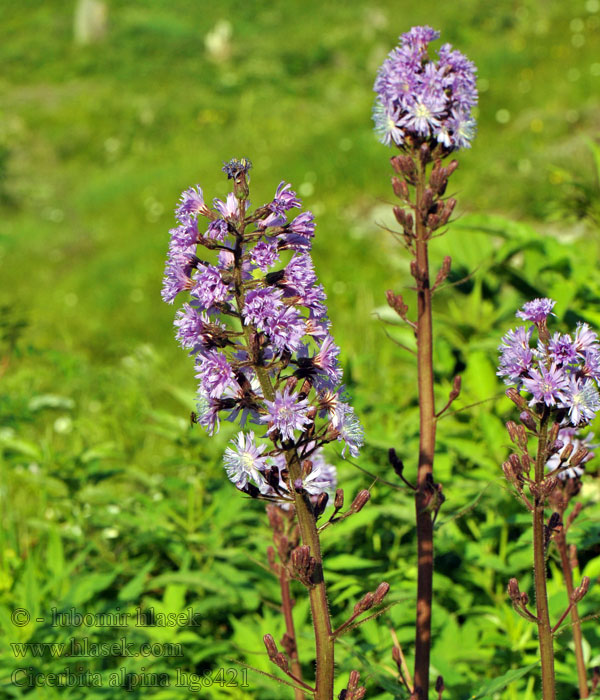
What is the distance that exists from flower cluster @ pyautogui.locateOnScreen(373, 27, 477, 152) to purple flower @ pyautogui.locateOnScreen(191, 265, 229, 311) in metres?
0.81

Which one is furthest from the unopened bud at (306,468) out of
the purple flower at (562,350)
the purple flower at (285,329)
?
the purple flower at (562,350)

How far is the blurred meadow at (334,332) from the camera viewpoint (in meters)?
2.70

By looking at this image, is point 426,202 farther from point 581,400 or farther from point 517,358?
point 581,400

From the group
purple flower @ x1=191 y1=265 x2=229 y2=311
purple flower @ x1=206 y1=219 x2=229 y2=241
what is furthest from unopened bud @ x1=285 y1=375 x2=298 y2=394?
purple flower @ x1=206 y1=219 x2=229 y2=241

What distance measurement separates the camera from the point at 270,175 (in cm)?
1065

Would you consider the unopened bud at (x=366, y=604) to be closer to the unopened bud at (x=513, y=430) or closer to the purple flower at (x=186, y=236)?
the unopened bud at (x=513, y=430)

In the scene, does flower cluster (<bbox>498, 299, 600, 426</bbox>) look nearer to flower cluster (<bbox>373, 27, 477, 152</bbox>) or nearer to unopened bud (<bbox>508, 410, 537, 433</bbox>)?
unopened bud (<bbox>508, 410, 537, 433</bbox>)

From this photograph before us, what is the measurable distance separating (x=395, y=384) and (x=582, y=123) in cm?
596

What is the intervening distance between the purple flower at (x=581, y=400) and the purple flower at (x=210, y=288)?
75 centimetres

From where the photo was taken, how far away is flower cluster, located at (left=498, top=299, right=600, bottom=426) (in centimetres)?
157

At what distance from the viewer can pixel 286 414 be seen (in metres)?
1.49

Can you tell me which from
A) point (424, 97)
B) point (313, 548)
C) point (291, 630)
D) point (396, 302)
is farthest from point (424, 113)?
point (291, 630)

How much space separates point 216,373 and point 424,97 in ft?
3.29

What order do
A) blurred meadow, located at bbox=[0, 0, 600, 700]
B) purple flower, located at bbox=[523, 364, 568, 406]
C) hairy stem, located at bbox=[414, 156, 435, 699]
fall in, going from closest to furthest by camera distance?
purple flower, located at bbox=[523, 364, 568, 406] < hairy stem, located at bbox=[414, 156, 435, 699] < blurred meadow, located at bbox=[0, 0, 600, 700]
